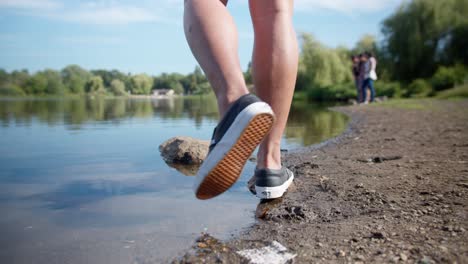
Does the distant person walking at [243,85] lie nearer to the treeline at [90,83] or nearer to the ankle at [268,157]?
the ankle at [268,157]

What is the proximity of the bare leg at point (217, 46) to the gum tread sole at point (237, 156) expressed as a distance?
0.45ft

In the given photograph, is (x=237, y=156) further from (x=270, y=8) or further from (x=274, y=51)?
(x=270, y=8)

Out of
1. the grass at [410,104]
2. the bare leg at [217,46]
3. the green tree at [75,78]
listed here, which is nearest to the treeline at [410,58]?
the grass at [410,104]

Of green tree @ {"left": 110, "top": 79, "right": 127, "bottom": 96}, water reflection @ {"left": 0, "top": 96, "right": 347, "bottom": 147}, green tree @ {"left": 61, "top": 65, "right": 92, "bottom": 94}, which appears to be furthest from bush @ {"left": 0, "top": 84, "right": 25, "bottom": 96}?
water reflection @ {"left": 0, "top": 96, "right": 347, "bottom": 147}

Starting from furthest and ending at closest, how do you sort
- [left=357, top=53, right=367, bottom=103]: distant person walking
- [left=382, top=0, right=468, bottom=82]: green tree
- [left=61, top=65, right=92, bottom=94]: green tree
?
1. [left=61, top=65, right=92, bottom=94]: green tree
2. [left=382, top=0, right=468, bottom=82]: green tree
3. [left=357, top=53, right=367, bottom=103]: distant person walking

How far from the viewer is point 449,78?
18172 millimetres

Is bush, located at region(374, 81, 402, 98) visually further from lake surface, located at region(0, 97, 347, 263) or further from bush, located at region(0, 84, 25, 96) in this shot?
bush, located at region(0, 84, 25, 96)

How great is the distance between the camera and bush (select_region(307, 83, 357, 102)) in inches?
882

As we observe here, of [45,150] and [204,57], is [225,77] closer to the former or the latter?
[204,57]

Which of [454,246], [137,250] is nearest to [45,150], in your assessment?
[137,250]

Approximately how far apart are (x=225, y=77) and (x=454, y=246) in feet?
2.82

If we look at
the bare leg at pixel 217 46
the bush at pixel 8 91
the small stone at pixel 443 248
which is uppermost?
the bare leg at pixel 217 46

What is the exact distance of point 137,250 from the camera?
45.1 inches

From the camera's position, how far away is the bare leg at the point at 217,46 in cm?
125
